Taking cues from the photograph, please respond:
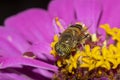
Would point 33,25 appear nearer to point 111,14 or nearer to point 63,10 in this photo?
point 63,10

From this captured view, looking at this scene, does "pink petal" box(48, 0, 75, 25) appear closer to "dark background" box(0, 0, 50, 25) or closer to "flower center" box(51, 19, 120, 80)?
"flower center" box(51, 19, 120, 80)

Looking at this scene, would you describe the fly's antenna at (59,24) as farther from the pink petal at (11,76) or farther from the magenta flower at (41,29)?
the pink petal at (11,76)

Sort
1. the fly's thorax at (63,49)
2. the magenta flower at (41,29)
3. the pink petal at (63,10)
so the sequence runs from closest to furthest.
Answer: the fly's thorax at (63,49) < the magenta flower at (41,29) < the pink petal at (63,10)

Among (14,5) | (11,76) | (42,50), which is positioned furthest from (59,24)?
(14,5)

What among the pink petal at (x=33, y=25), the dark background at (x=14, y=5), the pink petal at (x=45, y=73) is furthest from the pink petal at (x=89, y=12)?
the dark background at (x=14, y=5)

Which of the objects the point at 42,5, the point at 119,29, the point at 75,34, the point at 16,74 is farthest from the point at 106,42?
the point at 42,5
